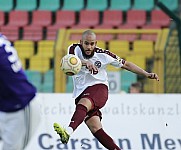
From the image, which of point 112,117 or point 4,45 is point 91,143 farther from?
point 4,45

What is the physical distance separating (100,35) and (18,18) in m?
2.92

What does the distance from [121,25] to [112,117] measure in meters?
5.53

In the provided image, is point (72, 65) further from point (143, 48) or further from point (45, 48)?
point (45, 48)

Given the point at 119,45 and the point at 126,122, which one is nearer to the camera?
the point at 126,122

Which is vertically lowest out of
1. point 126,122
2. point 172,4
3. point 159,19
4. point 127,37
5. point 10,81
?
point 126,122

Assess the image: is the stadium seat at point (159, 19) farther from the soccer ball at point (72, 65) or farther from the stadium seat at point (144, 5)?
the soccer ball at point (72, 65)

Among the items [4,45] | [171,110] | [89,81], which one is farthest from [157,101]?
[4,45]

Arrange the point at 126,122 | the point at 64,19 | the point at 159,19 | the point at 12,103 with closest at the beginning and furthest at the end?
the point at 12,103 < the point at 126,122 < the point at 159,19 < the point at 64,19

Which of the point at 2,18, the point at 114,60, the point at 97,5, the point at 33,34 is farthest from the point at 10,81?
the point at 97,5

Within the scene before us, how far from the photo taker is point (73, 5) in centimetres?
1509

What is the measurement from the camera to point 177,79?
472 inches

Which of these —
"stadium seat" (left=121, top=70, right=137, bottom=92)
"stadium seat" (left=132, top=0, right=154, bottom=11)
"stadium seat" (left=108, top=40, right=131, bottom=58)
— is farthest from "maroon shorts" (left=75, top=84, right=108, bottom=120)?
"stadium seat" (left=132, top=0, right=154, bottom=11)

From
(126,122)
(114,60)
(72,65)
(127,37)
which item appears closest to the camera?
(72,65)

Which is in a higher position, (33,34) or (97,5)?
(97,5)
